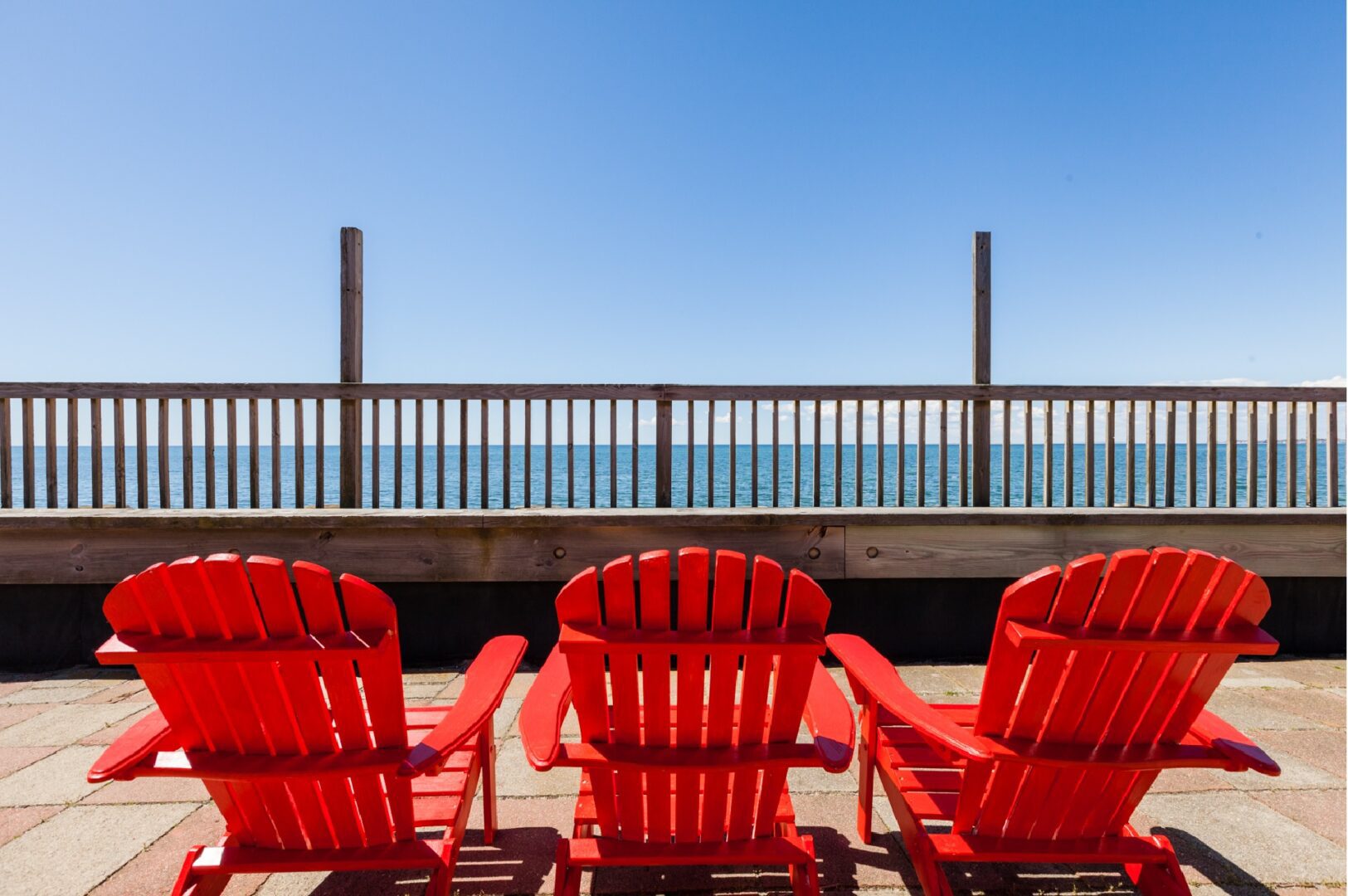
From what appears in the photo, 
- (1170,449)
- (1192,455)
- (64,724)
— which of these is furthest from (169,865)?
(1192,455)

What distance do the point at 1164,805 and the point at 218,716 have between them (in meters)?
2.69

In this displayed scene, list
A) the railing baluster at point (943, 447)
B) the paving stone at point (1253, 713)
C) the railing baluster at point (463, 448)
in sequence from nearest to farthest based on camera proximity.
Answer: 1. the paving stone at point (1253, 713)
2. the railing baluster at point (463, 448)
3. the railing baluster at point (943, 447)

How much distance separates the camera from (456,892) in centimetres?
158

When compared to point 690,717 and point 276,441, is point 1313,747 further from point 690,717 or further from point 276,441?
point 276,441

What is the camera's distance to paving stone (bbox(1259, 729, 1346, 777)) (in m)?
2.25

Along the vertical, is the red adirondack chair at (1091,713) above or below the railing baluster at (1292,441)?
below

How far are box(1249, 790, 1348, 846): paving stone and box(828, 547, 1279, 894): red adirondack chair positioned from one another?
2.75ft

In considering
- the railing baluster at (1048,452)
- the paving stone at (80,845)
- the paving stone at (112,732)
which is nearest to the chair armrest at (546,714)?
the paving stone at (80,845)

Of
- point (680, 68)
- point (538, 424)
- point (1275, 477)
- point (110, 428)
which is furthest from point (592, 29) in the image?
point (1275, 477)

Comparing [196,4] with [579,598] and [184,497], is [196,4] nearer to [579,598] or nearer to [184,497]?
[184,497]

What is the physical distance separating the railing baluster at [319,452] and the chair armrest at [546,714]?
2.56 m

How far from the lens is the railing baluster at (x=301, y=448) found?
354 centimetres

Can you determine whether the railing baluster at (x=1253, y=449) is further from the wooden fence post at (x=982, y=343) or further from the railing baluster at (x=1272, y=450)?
the wooden fence post at (x=982, y=343)

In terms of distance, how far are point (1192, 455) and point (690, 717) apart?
3.96 meters
